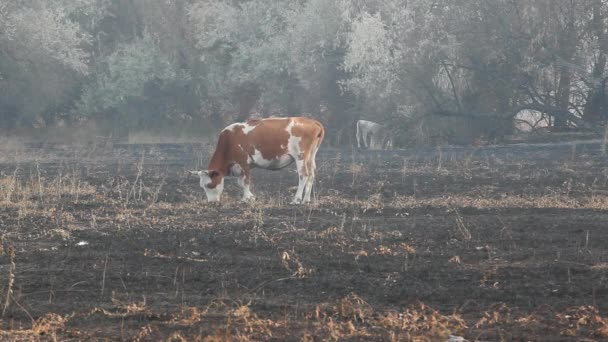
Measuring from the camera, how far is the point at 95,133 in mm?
55000

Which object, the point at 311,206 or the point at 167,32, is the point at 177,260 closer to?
the point at 311,206

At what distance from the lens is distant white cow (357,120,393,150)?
40.1 meters

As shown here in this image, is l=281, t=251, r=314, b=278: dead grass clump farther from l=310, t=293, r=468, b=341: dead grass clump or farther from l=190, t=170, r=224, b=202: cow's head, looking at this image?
l=190, t=170, r=224, b=202: cow's head

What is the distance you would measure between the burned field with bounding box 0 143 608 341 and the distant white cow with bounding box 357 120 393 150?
17.0m

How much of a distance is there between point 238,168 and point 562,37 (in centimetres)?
1987

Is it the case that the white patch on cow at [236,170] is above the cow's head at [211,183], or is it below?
above

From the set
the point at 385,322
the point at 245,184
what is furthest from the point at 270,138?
the point at 385,322

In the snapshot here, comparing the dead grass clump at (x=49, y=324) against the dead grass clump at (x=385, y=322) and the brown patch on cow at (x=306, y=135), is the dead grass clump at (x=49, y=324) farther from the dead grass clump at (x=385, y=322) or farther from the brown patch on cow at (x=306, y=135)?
the brown patch on cow at (x=306, y=135)

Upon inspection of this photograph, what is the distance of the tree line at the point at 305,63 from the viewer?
37531 mm

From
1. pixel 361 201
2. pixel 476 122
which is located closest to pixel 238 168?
pixel 361 201

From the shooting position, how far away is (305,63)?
47.5m

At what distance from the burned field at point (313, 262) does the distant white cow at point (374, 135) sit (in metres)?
17.0

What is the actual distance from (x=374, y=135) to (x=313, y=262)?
30.5 m

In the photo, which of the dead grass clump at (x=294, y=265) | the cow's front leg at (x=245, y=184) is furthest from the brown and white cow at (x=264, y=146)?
the dead grass clump at (x=294, y=265)
